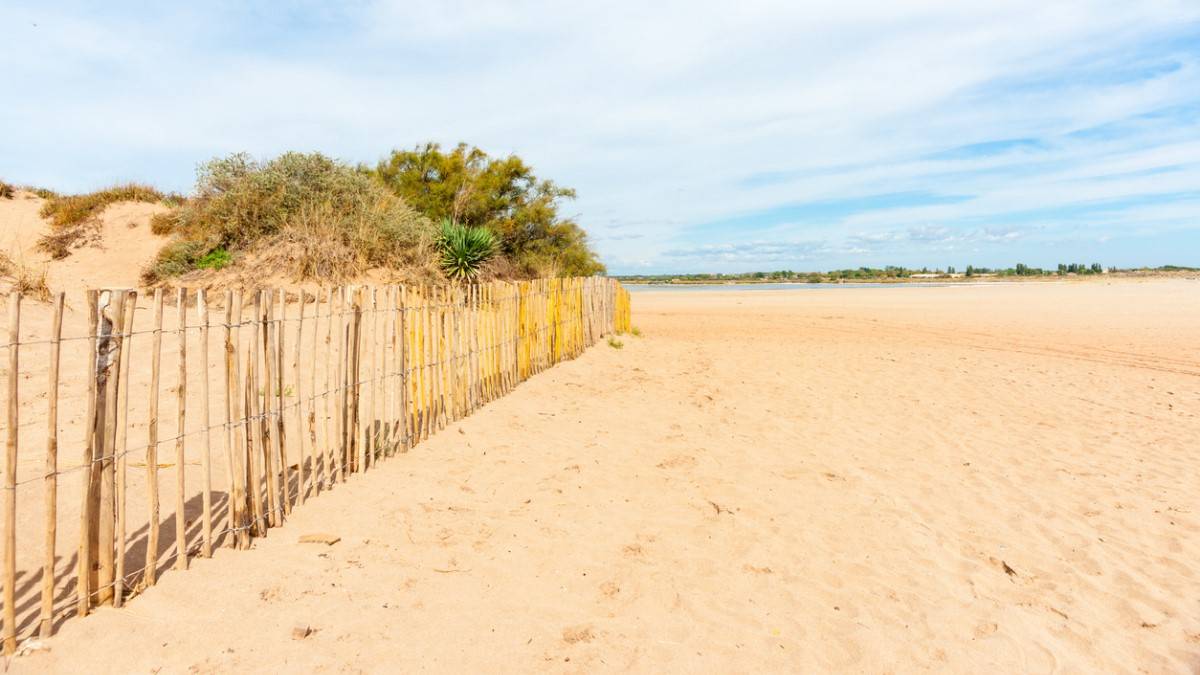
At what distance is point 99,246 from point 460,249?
6322mm

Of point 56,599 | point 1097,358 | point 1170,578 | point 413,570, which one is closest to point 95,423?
point 56,599

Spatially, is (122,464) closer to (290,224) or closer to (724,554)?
(724,554)

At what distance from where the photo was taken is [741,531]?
386 centimetres

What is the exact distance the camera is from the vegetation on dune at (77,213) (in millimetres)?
11594

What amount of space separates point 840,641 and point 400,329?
3.52 metres

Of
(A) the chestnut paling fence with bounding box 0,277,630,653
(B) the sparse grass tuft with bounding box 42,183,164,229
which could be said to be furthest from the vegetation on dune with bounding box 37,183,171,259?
(A) the chestnut paling fence with bounding box 0,277,630,653

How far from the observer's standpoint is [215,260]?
10680mm

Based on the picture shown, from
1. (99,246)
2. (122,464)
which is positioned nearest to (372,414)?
(122,464)

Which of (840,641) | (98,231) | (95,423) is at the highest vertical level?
(98,231)

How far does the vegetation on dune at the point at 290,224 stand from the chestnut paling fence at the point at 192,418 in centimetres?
297

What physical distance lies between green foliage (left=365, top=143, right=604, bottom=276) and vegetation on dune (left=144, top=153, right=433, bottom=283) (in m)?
3.74

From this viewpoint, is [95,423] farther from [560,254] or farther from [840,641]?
[560,254]

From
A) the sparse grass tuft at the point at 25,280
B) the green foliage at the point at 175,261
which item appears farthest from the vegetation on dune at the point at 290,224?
the sparse grass tuft at the point at 25,280

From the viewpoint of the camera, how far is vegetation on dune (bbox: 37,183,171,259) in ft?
38.0
